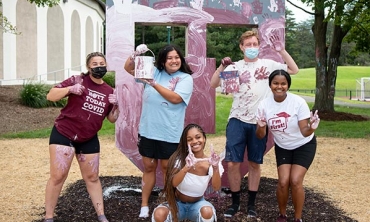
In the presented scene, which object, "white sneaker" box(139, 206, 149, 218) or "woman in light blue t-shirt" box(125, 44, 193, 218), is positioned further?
"white sneaker" box(139, 206, 149, 218)

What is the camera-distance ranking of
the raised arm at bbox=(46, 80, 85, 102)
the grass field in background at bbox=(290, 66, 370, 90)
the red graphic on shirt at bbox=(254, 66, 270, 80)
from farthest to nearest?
1. the grass field in background at bbox=(290, 66, 370, 90)
2. the red graphic on shirt at bbox=(254, 66, 270, 80)
3. the raised arm at bbox=(46, 80, 85, 102)

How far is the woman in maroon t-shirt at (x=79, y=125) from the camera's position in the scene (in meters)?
4.27

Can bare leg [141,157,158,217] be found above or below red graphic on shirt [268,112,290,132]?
below

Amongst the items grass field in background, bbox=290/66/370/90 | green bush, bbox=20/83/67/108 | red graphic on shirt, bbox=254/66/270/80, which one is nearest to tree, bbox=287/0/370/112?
green bush, bbox=20/83/67/108

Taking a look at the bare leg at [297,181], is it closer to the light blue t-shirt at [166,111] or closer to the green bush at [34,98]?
the light blue t-shirt at [166,111]

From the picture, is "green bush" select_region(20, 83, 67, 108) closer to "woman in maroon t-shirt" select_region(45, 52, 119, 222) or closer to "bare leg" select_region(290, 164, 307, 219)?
"woman in maroon t-shirt" select_region(45, 52, 119, 222)

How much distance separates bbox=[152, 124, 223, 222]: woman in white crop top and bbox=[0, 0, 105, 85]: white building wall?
18658 mm

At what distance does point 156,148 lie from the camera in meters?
4.62

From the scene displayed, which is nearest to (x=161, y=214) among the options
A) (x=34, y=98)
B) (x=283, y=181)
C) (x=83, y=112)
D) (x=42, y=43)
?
(x=83, y=112)

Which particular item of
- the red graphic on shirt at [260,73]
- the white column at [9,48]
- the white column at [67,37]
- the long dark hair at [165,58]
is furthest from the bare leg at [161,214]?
the white column at [67,37]

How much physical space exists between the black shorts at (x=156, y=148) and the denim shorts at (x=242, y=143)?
622 mm

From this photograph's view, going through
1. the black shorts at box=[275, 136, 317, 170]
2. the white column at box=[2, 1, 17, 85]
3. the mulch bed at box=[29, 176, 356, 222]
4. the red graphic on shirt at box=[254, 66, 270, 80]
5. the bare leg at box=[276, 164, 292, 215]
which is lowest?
the mulch bed at box=[29, 176, 356, 222]

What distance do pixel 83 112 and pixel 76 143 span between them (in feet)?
1.03

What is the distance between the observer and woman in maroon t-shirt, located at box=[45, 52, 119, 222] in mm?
4270
